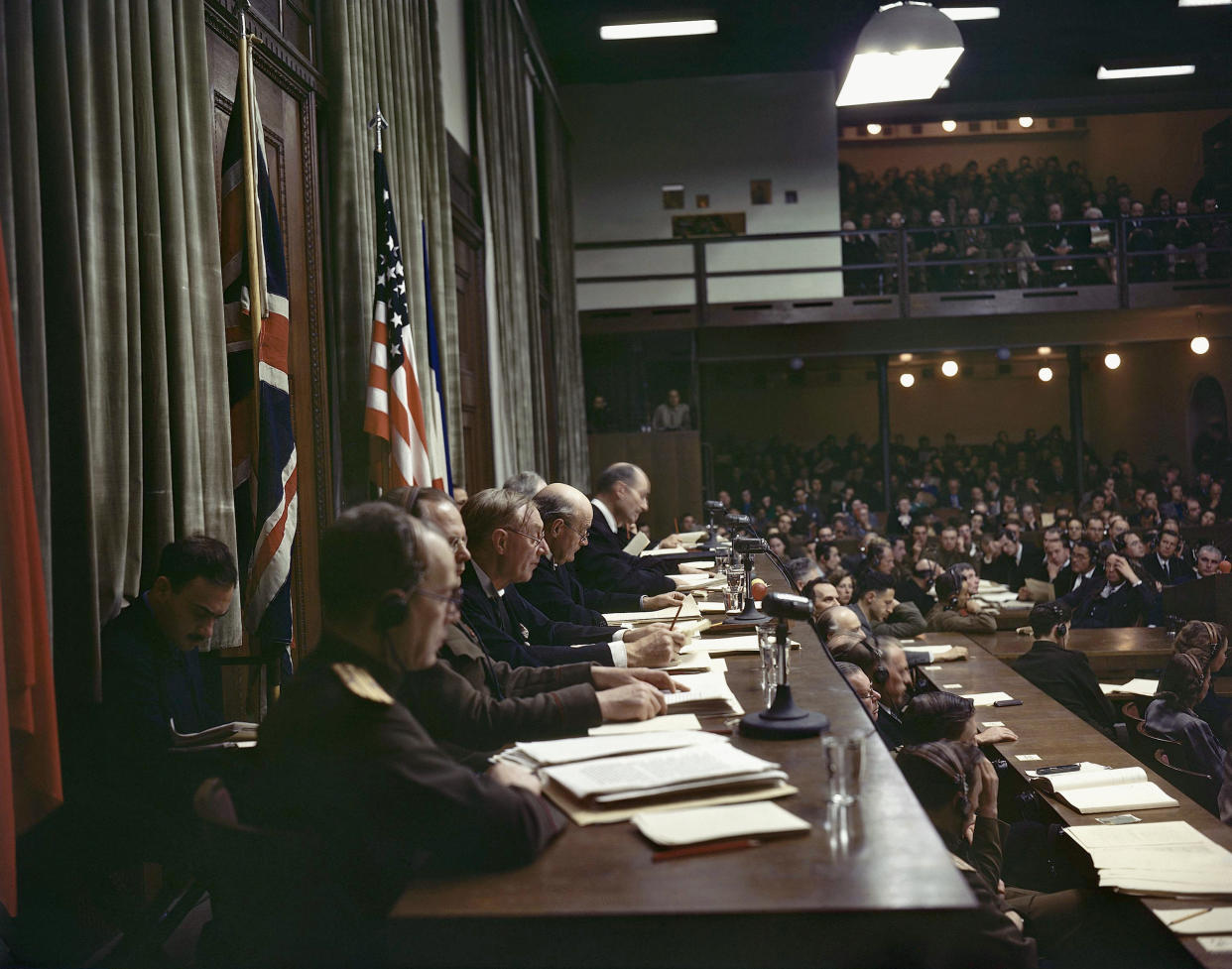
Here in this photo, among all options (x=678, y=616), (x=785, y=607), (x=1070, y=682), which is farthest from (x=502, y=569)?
(x=1070, y=682)

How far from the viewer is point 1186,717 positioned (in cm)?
467

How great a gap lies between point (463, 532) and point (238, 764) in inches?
29.5

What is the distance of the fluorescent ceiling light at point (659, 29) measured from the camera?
11.4m

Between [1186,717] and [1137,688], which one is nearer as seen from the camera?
[1186,717]

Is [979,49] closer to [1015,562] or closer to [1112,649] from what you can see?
[1015,562]

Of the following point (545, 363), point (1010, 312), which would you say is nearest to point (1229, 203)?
point (1010, 312)

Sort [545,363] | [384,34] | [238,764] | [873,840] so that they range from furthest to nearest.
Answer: [545,363] → [384,34] → [238,764] → [873,840]

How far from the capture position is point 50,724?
2139 millimetres

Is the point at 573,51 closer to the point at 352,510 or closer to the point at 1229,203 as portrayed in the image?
the point at 1229,203

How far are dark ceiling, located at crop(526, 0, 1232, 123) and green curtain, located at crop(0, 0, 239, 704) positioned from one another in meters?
8.63

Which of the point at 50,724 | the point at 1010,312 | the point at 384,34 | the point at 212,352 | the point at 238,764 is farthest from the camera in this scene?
the point at 1010,312

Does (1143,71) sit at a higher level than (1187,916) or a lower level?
higher

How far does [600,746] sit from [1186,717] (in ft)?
11.9

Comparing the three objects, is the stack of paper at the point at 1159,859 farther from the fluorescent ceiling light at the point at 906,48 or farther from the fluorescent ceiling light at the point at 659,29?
the fluorescent ceiling light at the point at 659,29
